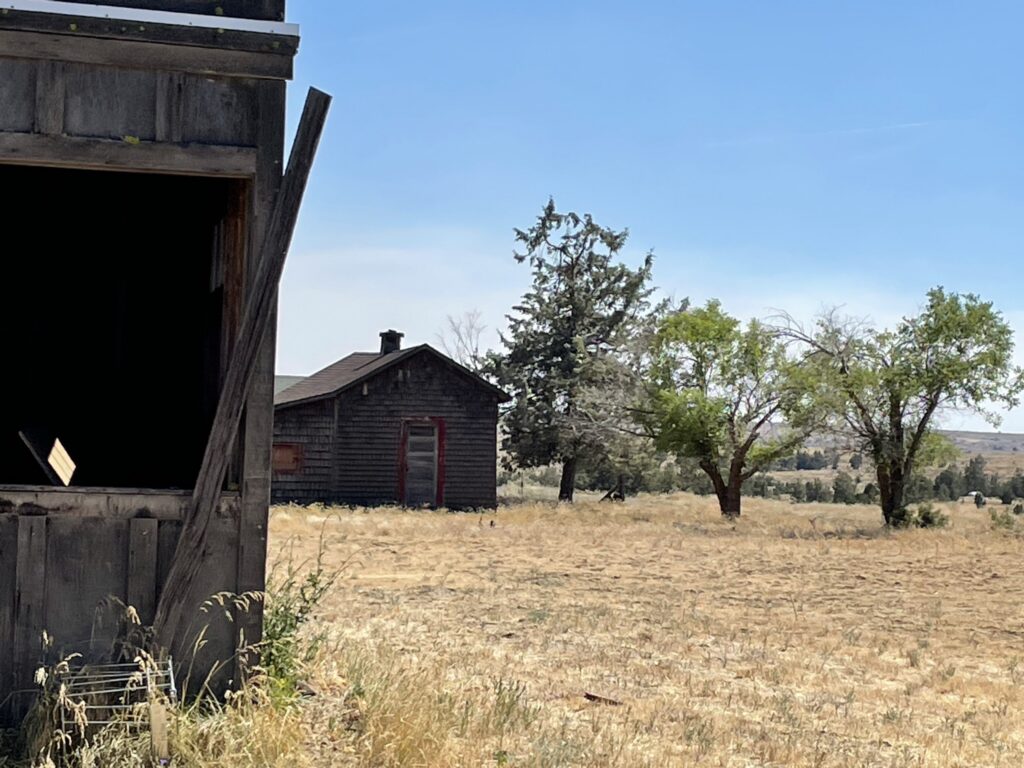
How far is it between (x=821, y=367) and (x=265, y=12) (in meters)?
26.8

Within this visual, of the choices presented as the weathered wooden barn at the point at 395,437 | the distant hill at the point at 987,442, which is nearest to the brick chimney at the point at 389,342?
the weathered wooden barn at the point at 395,437

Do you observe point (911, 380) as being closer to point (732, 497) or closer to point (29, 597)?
point (732, 497)

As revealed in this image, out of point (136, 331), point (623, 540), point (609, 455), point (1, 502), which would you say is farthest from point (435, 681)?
point (609, 455)

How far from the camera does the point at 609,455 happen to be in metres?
43.8

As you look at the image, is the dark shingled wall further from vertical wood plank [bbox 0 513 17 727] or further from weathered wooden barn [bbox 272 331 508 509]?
vertical wood plank [bbox 0 513 17 727]

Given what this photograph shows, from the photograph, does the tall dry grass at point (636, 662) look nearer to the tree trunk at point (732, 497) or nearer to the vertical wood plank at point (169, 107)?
the vertical wood plank at point (169, 107)

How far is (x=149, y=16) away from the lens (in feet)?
17.8

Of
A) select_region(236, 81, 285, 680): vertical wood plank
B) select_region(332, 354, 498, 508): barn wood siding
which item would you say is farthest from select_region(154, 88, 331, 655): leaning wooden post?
select_region(332, 354, 498, 508): barn wood siding

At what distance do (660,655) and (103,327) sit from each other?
18.9ft

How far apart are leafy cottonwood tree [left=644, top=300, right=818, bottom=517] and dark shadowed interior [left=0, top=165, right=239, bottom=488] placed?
83.3ft

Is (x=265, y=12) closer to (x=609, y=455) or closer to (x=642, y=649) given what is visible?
(x=642, y=649)

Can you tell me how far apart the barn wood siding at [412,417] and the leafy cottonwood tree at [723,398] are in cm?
569

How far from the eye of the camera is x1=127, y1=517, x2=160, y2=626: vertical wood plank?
549cm

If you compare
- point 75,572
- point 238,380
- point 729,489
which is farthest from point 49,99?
point 729,489
